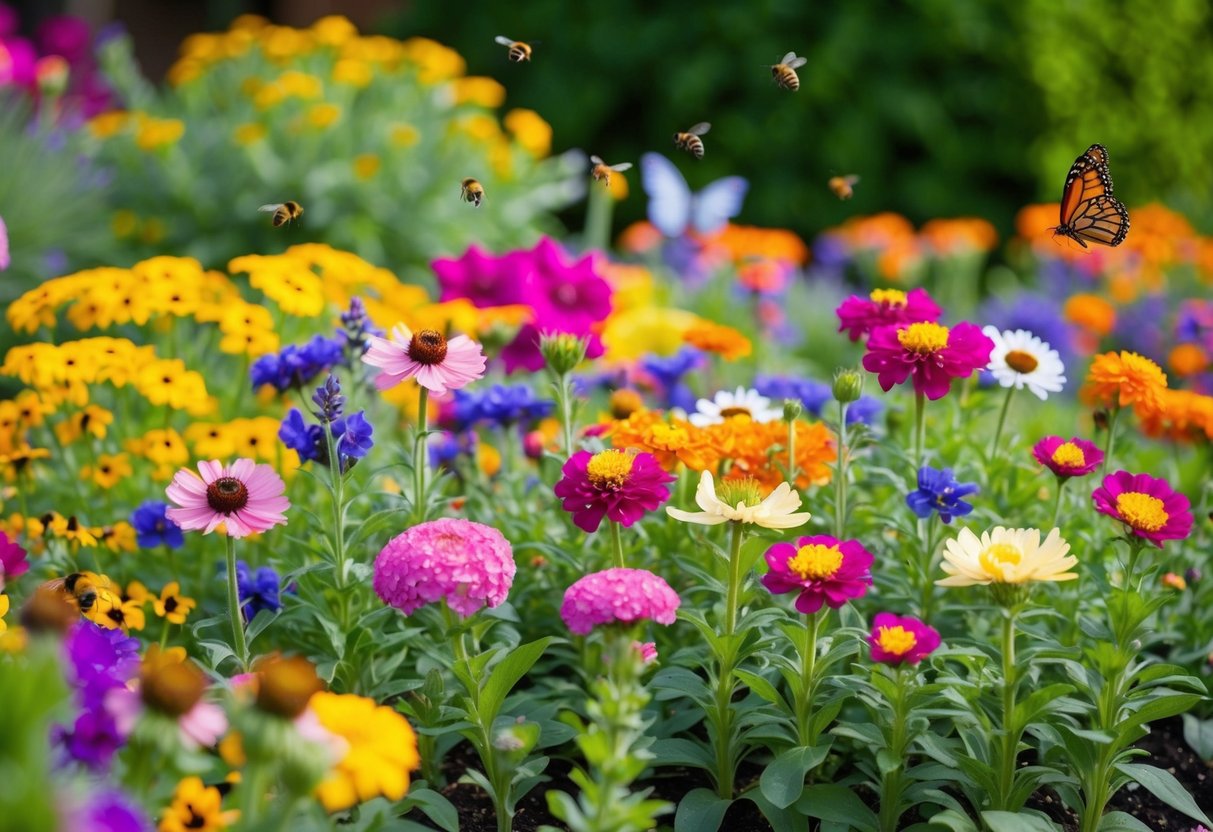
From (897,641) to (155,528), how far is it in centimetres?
131

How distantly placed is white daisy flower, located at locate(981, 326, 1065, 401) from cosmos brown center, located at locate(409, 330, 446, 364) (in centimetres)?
96

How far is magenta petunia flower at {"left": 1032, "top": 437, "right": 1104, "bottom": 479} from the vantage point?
1925 mm

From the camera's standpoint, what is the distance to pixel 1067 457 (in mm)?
1925

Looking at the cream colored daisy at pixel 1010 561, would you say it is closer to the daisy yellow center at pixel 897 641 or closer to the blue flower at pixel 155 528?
the daisy yellow center at pixel 897 641

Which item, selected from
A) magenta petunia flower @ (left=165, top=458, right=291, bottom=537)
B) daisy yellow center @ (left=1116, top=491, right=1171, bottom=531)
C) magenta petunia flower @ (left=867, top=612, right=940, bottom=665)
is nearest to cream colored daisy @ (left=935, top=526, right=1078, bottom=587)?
magenta petunia flower @ (left=867, top=612, right=940, bottom=665)

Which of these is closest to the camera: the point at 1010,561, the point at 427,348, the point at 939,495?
the point at 1010,561

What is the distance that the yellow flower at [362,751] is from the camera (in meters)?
1.19

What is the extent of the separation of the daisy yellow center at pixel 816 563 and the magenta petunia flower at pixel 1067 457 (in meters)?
0.48

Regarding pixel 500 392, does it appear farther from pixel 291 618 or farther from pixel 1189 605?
pixel 1189 605

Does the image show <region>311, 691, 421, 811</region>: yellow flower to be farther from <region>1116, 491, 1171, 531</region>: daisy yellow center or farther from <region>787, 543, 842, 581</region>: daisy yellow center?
<region>1116, 491, 1171, 531</region>: daisy yellow center

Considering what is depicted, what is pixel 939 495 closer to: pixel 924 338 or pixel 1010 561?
pixel 924 338

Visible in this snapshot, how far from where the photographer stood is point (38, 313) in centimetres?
249

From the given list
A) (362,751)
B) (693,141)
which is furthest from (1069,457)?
(362,751)

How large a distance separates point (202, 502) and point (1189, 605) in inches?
71.7
